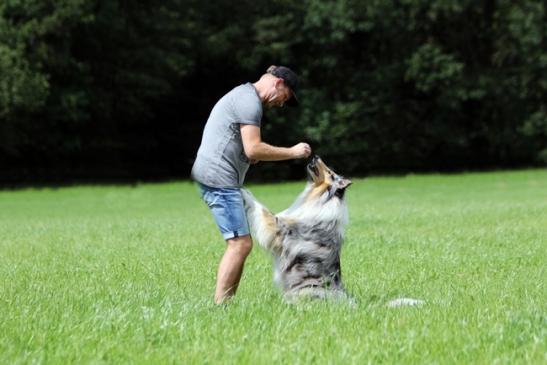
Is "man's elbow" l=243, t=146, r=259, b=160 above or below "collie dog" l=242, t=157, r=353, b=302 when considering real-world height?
above

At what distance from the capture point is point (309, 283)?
7723 millimetres

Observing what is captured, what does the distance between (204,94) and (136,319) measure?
38833 mm

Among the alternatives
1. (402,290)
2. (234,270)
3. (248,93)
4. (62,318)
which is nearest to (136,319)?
(62,318)

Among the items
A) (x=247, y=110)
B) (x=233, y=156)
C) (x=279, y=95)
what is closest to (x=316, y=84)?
(x=279, y=95)

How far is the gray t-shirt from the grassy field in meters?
1.11

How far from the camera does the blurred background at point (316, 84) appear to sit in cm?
4062

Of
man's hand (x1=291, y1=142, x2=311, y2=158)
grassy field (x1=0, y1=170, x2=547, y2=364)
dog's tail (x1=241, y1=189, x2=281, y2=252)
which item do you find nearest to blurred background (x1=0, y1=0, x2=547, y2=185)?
grassy field (x1=0, y1=170, x2=547, y2=364)

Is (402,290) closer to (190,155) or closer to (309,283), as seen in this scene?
(309,283)

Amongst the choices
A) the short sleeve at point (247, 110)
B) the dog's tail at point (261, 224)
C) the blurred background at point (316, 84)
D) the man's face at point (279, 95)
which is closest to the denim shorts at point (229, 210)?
the dog's tail at point (261, 224)

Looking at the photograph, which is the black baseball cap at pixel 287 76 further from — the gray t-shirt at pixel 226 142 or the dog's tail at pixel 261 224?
the dog's tail at pixel 261 224

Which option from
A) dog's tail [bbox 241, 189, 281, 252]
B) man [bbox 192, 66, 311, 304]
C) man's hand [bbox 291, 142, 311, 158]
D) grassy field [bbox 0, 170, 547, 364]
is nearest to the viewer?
grassy field [bbox 0, 170, 547, 364]

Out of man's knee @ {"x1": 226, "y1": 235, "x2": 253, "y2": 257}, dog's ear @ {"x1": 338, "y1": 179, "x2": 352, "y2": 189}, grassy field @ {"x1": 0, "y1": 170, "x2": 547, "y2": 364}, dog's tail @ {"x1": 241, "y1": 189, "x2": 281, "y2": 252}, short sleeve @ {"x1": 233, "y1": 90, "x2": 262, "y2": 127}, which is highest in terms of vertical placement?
short sleeve @ {"x1": 233, "y1": 90, "x2": 262, "y2": 127}

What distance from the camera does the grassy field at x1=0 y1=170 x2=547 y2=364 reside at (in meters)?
5.71

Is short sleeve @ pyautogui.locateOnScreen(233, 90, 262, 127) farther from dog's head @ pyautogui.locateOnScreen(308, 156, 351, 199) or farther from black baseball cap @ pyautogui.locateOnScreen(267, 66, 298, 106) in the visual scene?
dog's head @ pyautogui.locateOnScreen(308, 156, 351, 199)
